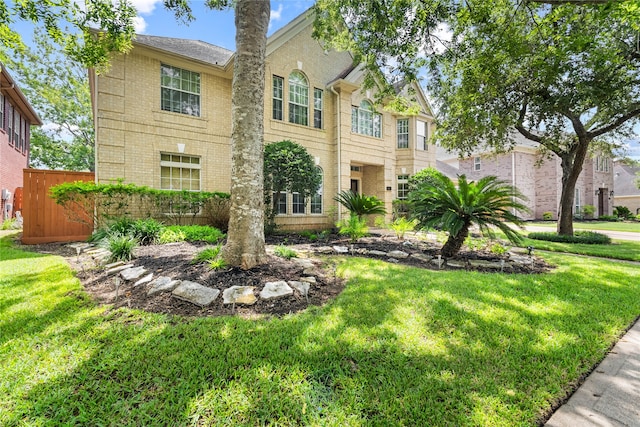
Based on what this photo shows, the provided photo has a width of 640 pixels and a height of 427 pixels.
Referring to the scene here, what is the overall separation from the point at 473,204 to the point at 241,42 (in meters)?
4.57

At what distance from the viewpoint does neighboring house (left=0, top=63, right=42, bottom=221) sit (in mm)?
11841

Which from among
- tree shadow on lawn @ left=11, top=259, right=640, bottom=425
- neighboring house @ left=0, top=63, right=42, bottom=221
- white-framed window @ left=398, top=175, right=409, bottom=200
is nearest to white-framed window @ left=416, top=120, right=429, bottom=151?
white-framed window @ left=398, top=175, right=409, bottom=200

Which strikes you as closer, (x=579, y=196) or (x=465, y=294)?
(x=465, y=294)

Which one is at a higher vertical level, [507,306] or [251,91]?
[251,91]

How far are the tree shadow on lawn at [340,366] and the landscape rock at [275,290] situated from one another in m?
0.50

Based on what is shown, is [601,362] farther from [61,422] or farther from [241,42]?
[241,42]

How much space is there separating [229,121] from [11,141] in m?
11.7

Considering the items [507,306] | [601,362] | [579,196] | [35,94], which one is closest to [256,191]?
[507,306]

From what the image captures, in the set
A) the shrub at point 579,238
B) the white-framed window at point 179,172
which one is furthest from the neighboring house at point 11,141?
the shrub at point 579,238

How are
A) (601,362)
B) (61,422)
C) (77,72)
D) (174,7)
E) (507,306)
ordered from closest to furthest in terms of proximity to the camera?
(61,422)
(601,362)
(507,306)
(174,7)
(77,72)

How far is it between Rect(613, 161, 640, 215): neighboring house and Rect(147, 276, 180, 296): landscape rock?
42.9 metres

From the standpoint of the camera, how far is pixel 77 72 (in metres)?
19.4

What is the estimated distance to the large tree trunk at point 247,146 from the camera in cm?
401

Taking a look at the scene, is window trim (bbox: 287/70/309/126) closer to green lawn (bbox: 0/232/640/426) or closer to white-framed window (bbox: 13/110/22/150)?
green lawn (bbox: 0/232/640/426)
